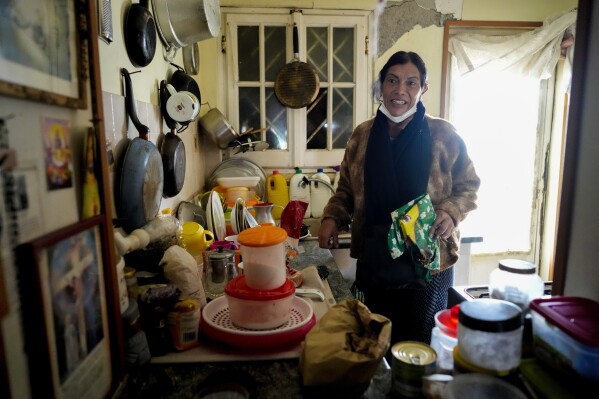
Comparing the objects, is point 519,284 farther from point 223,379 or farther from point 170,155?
point 170,155

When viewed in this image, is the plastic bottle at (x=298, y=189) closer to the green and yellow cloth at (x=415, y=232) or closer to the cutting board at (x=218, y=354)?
the green and yellow cloth at (x=415, y=232)

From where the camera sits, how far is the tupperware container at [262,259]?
884 mm

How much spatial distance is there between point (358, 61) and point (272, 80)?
0.58 meters

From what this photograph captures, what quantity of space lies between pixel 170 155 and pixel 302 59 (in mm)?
1395

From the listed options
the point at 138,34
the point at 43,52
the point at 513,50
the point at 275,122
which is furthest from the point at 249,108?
the point at 43,52

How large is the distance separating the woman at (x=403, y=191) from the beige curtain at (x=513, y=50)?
1448 millimetres

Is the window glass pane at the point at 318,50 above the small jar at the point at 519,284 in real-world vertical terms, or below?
above

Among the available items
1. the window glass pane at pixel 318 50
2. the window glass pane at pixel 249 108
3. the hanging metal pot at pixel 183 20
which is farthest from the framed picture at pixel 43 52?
the window glass pane at pixel 318 50

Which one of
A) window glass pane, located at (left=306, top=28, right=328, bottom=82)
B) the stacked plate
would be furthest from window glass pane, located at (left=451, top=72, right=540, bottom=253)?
the stacked plate

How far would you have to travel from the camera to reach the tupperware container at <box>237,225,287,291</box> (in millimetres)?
884

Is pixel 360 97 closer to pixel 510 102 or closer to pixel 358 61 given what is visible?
pixel 358 61

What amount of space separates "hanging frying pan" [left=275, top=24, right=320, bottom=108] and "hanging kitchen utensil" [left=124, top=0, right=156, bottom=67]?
127cm

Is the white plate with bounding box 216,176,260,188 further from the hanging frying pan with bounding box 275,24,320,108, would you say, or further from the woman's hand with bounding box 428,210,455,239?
the woman's hand with bounding box 428,210,455,239

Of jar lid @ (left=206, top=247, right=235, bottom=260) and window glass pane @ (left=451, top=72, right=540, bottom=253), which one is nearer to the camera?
jar lid @ (left=206, top=247, right=235, bottom=260)
